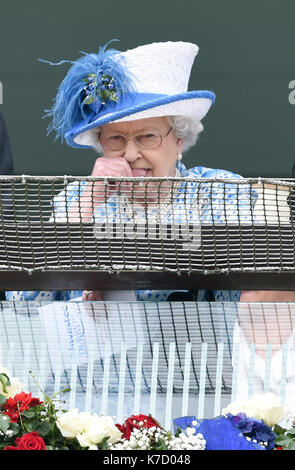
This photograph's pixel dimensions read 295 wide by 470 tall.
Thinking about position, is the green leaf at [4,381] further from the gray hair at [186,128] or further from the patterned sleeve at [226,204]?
the gray hair at [186,128]

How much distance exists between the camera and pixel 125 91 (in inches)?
99.6

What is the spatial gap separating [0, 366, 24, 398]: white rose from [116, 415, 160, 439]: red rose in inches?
7.3

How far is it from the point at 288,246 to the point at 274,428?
316mm

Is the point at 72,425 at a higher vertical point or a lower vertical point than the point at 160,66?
lower

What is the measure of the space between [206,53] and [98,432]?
311 centimetres

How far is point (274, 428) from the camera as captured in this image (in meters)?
1.60

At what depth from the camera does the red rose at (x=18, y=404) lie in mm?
1566

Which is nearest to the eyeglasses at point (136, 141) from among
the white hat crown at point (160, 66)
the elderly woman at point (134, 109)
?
the elderly woman at point (134, 109)

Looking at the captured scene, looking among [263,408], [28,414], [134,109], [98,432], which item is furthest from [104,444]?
[134,109]

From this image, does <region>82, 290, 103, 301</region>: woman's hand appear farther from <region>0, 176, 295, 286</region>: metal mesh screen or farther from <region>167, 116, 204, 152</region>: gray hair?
<region>167, 116, 204, 152</region>: gray hair

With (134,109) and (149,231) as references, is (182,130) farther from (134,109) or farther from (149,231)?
(149,231)

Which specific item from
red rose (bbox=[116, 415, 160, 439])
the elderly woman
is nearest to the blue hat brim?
the elderly woman

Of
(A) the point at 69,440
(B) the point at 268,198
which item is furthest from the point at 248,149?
(A) the point at 69,440
